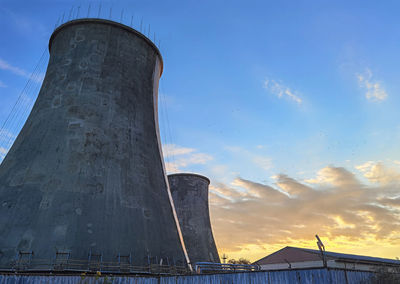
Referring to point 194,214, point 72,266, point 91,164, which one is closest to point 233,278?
point 72,266

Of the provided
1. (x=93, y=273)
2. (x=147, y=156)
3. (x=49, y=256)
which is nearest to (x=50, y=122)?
(x=147, y=156)

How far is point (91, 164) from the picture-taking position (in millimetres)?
12750

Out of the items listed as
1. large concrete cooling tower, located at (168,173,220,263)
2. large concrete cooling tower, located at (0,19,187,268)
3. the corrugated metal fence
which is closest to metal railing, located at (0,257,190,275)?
large concrete cooling tower, located at (0,19,187,268)

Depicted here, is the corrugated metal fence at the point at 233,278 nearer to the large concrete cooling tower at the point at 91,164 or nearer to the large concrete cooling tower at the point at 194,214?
the large concrete cooling tower at the point at 91,164

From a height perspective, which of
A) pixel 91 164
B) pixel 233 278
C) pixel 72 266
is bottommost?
pixel 233 278

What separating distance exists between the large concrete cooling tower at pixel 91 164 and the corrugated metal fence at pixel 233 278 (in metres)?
1.16

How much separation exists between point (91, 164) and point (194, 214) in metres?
18.5

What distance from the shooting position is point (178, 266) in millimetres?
12828

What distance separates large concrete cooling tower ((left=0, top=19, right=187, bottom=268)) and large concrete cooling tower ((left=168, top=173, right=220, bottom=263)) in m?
14.9

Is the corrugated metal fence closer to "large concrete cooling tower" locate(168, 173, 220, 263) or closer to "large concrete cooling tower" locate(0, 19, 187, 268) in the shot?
"large concrete cooling tower" locate(0, 19, 187, 268)

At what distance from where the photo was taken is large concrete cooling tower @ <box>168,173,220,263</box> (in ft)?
92.1

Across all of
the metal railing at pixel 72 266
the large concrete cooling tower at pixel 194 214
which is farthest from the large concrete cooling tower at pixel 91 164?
the large concrete cooling tower at pixel 194 214

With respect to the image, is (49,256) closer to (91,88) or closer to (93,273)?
(93,273)

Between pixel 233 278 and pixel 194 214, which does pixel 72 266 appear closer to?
pixel 233 278
